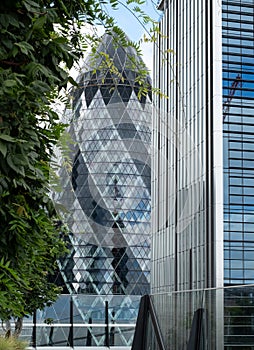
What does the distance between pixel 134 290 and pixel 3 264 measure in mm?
33901

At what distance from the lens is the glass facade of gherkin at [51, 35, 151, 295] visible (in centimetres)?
2617

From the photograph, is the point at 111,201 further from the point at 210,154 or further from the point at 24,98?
the point at 24,98

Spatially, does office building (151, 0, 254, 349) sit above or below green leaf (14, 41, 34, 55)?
above

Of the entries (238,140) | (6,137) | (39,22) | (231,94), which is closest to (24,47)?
(39,22)

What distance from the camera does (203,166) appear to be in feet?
92.5

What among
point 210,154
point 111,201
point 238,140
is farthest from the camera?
point 111,201

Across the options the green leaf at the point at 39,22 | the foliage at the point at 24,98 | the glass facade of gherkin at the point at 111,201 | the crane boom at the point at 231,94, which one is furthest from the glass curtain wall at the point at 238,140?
the green leaf at the point at 39,22

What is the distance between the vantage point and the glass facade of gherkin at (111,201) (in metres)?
26.2

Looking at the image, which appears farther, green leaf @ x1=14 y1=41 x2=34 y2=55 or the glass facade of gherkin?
the glass facade of gherkin

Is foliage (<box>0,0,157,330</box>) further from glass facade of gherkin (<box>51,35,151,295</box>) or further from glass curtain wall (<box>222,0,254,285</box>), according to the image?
glass curtain wall (<box>222,0,254,285</box>)

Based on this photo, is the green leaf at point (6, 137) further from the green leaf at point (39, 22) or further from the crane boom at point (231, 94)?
the crane boom at point (231, 94)

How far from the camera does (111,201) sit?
31828 mm

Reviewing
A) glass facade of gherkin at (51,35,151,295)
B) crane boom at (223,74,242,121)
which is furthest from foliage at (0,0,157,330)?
crane boom at (223,74,242,121)

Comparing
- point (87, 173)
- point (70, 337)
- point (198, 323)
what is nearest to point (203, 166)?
point (87, 173)
